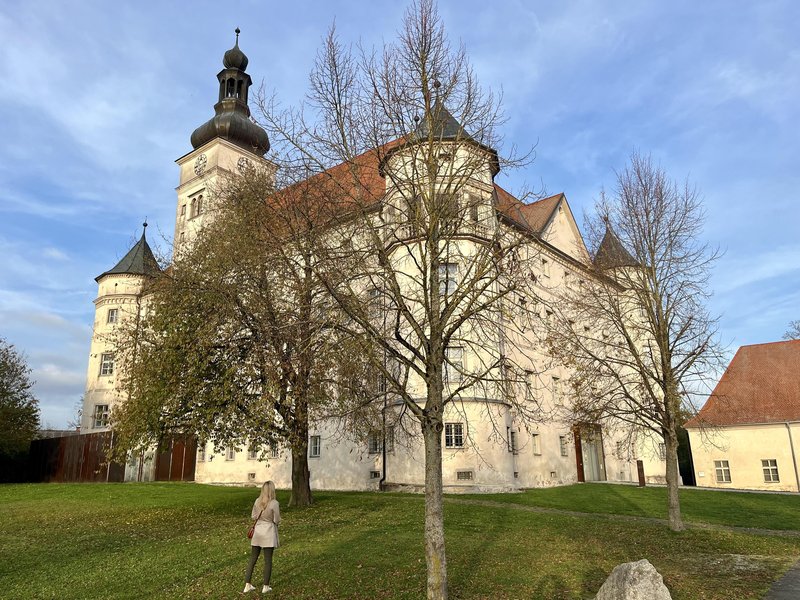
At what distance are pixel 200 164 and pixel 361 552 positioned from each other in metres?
36.9

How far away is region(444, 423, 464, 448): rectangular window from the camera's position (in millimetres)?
23728

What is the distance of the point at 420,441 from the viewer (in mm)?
25500

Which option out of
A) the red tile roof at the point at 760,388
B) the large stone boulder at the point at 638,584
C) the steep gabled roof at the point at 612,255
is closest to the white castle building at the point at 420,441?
the steep gabled roof at the point at 612,255

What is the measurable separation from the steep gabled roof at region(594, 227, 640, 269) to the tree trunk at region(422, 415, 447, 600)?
9.79 metres

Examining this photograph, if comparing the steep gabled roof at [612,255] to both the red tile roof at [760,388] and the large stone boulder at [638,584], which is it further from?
the red tile roof at [760,388]

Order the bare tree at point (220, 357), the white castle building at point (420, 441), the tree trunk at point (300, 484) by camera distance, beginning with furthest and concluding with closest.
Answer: the tree trunk at point (300, 484) → the white castle building at point (420, 441) → the bare tree at point (220, 357)

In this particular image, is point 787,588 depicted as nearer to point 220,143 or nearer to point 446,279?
point 446,279

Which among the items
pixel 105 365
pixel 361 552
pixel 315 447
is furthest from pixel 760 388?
pixel 105 365

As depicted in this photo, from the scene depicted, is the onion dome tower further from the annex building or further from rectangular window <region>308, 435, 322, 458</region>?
the annex building

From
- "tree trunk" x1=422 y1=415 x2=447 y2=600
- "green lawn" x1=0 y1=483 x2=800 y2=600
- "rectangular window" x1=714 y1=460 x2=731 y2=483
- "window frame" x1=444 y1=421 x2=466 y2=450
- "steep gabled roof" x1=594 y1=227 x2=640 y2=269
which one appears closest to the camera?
"tree trunk" x1=422 y1=415 x2=447 y2=600

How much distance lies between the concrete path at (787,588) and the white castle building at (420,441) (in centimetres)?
489

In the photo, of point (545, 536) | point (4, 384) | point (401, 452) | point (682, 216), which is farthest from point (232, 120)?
point (545, 536)

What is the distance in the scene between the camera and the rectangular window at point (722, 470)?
3180 cm

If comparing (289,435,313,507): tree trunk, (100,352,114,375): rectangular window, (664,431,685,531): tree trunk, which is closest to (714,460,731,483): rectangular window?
(664,431,685,531): tree trunk
